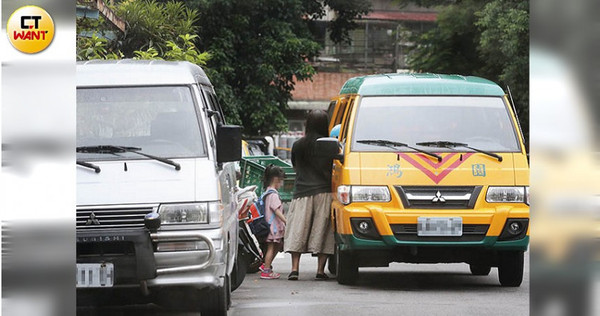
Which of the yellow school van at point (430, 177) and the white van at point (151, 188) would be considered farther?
the yellow school van at point (430, 177)

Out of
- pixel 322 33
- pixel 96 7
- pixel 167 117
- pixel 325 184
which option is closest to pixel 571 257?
pixel 167 117

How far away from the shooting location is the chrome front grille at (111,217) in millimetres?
7453

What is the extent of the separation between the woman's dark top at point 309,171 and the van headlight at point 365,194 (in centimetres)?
105

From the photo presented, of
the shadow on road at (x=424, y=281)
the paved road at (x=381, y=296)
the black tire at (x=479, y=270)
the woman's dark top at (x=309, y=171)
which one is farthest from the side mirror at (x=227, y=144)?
the black tire at (x=479, y=270)

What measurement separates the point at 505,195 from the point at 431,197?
691 mm

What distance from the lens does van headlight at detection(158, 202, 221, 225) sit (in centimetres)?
760

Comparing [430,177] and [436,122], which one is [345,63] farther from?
[430,177]

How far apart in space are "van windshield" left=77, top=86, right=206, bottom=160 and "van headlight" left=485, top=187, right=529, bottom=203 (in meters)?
3.41

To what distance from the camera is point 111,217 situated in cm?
750

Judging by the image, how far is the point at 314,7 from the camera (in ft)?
112

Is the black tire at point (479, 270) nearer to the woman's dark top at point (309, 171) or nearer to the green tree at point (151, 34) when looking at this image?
the woman's dark top at point (309, 171)

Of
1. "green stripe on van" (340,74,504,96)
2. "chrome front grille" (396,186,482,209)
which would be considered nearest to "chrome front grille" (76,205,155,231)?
"chrome front grille" (396,186,482,209)

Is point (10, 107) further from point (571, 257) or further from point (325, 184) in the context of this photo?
point (325, 184)

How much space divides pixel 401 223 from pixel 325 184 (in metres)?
1.50
